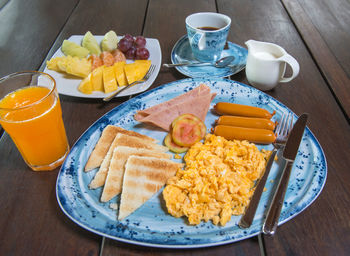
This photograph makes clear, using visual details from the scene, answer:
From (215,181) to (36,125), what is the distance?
2.92ft

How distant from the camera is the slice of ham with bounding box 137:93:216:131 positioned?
1.64 m

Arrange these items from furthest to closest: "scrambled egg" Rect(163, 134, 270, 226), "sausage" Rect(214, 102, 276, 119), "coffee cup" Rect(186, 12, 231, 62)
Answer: "coffee cup" Rect(186, 12, 231, 62) < "sausage" Rect(214, 102, 276, 119) < "scrambled egg" Rect(163, 134, 270, 226)

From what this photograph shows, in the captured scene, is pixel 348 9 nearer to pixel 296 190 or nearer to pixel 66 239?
pixel 296 190

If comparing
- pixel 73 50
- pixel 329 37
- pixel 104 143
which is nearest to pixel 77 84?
pixel 73 50

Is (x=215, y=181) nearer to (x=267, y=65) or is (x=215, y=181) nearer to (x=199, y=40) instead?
(x=267, y=65)

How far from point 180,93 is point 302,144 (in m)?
0.83

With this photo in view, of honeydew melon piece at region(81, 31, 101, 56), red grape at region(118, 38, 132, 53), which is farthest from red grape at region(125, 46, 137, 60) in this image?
honeydew melon piece at region(81, 31, 101, 56)

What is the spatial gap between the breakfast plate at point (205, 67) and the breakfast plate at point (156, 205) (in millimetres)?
581

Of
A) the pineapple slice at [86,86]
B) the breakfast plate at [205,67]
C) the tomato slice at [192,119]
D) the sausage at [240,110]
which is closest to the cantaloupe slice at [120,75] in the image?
the pineapple slice at [86,86]

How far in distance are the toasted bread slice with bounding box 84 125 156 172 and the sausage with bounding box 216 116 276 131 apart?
449mm

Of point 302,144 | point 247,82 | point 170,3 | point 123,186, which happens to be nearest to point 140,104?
point 123,186

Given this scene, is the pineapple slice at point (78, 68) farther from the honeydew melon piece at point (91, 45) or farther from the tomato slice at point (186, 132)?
the tomato slice at point (186, 132)

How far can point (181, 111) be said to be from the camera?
1.71 meters

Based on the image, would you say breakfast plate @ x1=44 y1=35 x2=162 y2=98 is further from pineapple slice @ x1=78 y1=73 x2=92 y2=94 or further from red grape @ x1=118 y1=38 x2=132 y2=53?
red grape @ x1=118 y1=38 x2=132 y2=53
